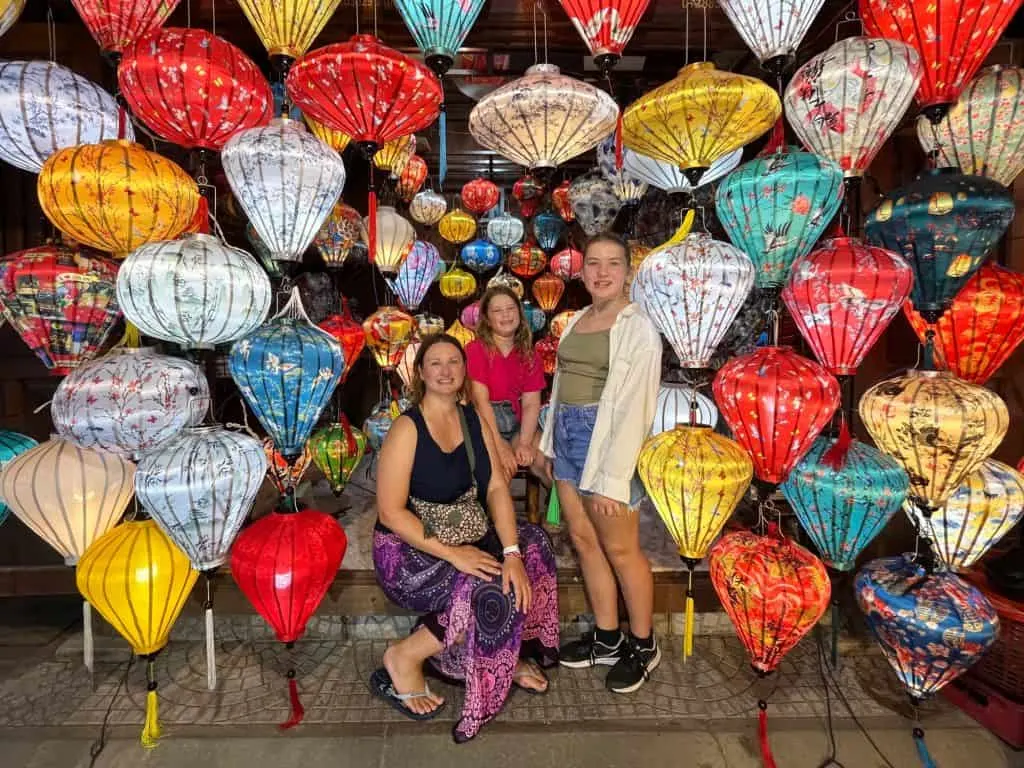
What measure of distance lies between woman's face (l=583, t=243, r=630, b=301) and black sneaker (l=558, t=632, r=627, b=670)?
1.61m

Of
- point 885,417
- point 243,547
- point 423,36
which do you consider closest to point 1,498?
point 243,547

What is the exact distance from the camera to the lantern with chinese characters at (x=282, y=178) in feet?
5.12

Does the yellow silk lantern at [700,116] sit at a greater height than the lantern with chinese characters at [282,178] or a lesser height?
greater

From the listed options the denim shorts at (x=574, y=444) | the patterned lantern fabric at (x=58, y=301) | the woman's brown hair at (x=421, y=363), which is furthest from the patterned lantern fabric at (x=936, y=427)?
the patterned lantern fabric at (x=58, y=301)

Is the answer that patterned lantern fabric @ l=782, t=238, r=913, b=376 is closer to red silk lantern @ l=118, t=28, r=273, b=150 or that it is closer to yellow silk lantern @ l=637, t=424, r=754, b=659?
yellow silk lantern @ l=637, t=424, r=754, b=659

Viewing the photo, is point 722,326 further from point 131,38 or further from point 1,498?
Result: point 1,498

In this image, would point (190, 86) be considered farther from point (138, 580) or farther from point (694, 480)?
point (694, 480)

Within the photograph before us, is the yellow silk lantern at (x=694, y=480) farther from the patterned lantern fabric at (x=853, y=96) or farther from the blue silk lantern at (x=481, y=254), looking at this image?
the blue silk lantern at (x=481, y=254)

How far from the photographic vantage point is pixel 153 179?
1.57 metres

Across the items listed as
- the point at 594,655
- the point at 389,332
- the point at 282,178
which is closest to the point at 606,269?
the point at 282,178

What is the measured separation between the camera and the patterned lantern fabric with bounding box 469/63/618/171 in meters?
1.59

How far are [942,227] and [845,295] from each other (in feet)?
1.11

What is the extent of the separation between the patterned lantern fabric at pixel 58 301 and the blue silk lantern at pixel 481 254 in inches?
114

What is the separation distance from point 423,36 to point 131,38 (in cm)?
91
